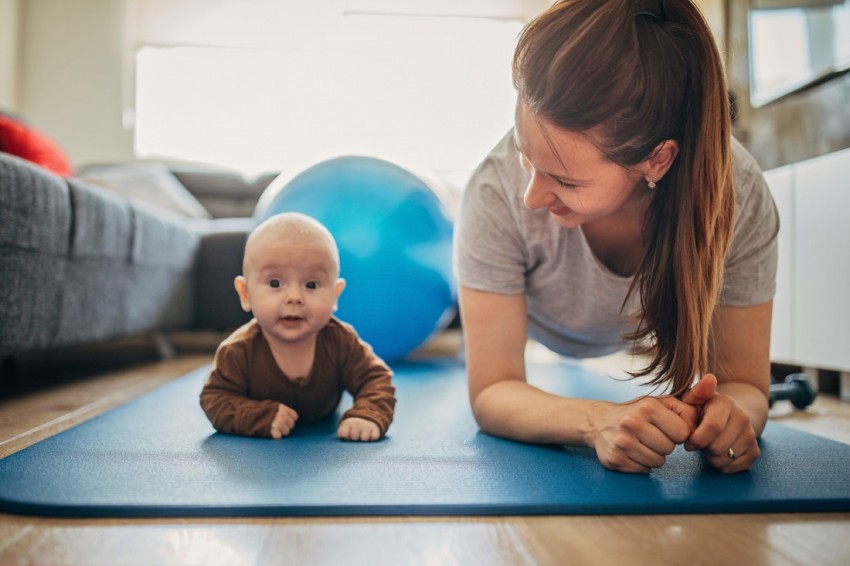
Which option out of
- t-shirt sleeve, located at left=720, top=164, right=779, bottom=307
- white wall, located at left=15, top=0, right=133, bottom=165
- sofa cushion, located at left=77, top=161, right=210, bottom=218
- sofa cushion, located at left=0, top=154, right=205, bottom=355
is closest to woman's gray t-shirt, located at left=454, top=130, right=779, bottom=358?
t-shirt sleeve, located at left=720, top=164, right=779, bottom=307

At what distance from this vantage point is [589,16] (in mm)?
789

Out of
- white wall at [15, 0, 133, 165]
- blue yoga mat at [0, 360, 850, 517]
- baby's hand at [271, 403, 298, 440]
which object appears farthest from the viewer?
white wall at [15, 0, 133, 165]

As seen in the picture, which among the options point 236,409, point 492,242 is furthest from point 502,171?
point 236,409

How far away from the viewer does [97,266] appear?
173cm

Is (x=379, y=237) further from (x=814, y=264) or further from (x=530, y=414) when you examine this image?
(x=814, y=264)

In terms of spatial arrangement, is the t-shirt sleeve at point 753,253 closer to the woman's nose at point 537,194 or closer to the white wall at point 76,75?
the woman's nose at point 537,194

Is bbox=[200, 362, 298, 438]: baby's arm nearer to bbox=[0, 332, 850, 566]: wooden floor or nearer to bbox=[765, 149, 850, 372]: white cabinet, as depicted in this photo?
bbox=[0, 332, 850, 566]: wooden floor

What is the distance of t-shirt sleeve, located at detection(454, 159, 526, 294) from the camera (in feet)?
3.37

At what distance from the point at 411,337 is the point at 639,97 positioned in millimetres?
1235

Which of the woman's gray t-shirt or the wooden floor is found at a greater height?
the woman's gray t-shirt

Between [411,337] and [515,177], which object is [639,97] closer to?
[515,177]

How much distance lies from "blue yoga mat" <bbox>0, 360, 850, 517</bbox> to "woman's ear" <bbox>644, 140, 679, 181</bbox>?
0.39m

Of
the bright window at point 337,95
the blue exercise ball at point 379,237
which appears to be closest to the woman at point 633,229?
the blue exercise ball at point 379,237

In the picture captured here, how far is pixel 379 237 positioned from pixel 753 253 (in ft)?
3.19
